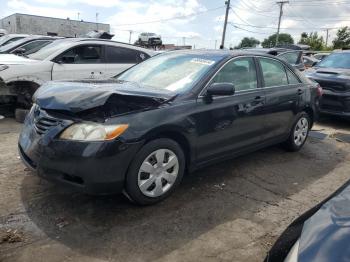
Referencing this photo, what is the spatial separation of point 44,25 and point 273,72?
48184 mm

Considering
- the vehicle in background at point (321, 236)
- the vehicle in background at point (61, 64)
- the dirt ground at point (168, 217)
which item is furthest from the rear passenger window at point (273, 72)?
the vehicle in background at point (61, 64)

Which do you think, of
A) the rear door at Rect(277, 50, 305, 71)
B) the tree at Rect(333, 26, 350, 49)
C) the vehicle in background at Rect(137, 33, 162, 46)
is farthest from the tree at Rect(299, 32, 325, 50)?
the rear door at Rect(277, 50, 305, 71)

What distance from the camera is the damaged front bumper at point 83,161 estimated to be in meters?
3.44

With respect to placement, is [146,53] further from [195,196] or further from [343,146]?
[195,196]

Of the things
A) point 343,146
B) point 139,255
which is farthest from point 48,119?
point 343,146

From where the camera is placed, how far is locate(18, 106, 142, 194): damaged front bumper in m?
3.44

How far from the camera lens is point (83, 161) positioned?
11.3 ft

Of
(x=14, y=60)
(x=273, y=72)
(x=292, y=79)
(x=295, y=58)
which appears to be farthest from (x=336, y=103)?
(x=14, y=60)

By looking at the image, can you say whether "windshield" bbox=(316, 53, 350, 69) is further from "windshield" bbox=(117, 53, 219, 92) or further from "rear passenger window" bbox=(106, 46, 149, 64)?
"windshield" bbox=(117, 53, 219, 92)

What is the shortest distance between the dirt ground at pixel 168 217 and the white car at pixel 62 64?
269cm

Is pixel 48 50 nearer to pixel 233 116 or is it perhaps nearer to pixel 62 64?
pixel 62 64

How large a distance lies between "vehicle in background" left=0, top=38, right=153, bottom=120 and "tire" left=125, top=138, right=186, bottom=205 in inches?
158

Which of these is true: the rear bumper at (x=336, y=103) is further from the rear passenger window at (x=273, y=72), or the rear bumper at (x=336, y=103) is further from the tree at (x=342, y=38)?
the tree at (x=342, y=38)

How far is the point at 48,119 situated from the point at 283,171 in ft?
10.7
